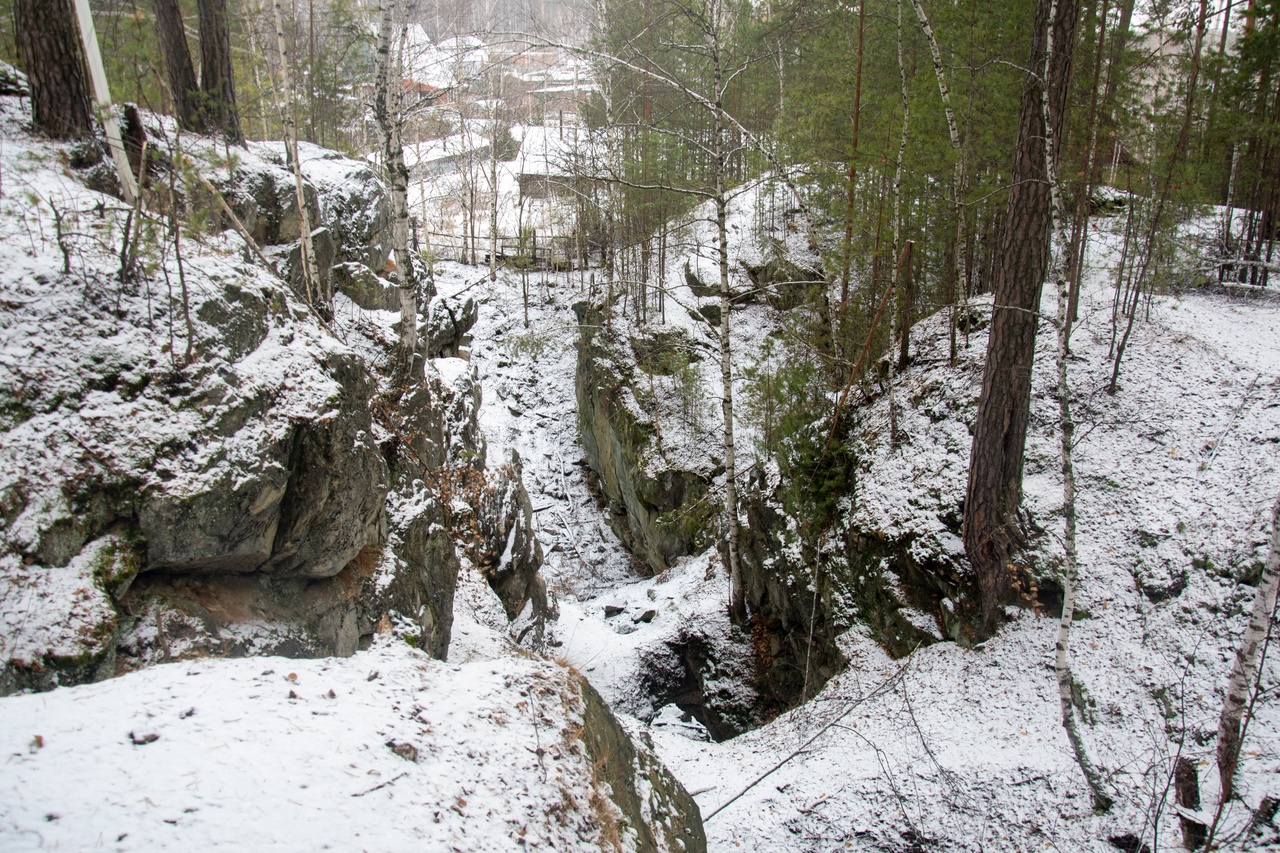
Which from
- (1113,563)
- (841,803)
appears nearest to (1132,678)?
(1113,563)

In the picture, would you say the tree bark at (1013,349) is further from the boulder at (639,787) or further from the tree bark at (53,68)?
the tree bark at (53,68)

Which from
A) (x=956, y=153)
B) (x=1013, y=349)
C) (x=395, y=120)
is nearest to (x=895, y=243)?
(x=956, y=153)

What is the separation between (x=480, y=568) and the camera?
421 inches

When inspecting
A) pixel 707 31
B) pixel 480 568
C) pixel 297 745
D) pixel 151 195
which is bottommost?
pixel 480 568

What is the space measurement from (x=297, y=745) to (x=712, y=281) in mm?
18120

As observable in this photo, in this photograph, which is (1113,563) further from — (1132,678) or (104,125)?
(104,125)

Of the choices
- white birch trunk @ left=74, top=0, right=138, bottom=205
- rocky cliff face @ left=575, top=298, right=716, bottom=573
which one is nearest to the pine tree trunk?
rocky cliff face @ left=575, top=298, right=716, bottom=573

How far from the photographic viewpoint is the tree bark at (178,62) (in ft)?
27.6

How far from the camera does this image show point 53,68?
6.21 meters

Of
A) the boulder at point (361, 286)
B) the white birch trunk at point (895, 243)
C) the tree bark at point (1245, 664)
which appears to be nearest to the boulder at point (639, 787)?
the tree bark at point (1245, 664)

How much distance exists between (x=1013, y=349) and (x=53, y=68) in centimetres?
997

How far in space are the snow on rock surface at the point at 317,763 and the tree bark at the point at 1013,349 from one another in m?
4.49

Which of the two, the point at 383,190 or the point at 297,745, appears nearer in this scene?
the point at 297,745

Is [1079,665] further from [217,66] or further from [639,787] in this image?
[217,66]
